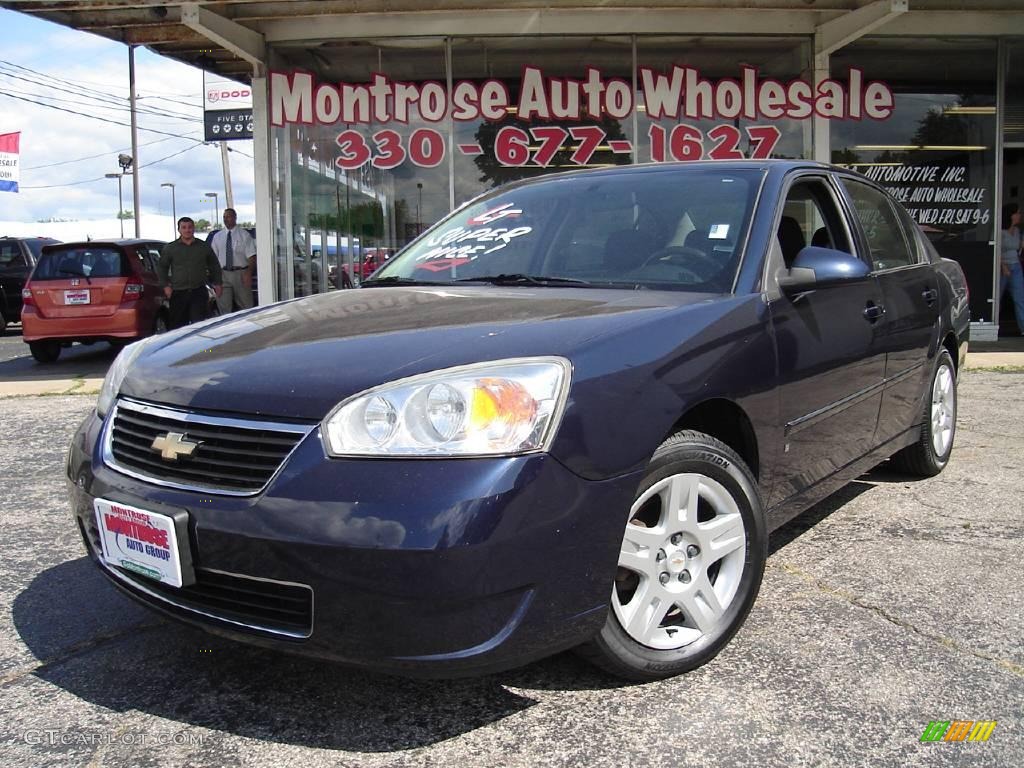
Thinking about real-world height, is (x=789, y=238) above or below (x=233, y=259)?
below

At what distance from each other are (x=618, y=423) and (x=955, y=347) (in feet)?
11.0

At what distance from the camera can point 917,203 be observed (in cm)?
1164

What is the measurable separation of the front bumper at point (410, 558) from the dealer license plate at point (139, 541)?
0.19 ft

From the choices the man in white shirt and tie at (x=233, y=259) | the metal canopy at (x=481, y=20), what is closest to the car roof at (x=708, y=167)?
the metal canopy at (x=481, y=20)

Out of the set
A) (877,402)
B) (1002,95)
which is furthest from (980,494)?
(1002,95)

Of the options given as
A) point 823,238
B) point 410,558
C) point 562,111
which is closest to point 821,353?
point 823,238

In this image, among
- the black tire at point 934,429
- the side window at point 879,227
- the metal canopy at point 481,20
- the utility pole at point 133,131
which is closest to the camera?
the side window at point 879,227

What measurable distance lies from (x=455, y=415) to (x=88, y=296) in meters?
9.93

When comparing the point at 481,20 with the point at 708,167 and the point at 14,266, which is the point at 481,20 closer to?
the point at 708,167

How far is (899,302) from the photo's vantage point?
3.84 metres

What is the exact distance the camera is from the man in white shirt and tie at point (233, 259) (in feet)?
37.6

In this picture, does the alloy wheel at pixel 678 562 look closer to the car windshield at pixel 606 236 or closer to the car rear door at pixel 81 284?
the car windshield at pixel 606 236

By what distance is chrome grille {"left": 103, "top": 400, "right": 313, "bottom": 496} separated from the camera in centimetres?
209

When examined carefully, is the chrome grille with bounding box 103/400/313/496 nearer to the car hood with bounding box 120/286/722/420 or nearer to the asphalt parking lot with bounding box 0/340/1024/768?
the car hood with bounding box 120/286/722/420
